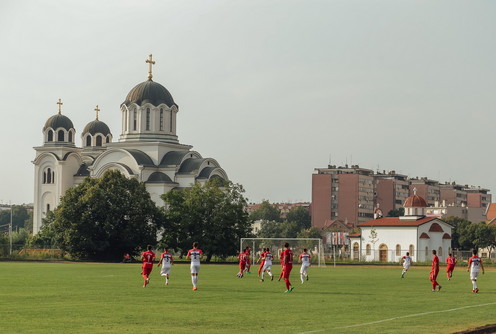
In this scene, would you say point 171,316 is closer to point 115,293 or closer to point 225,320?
point 225,320

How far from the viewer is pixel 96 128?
128 metres

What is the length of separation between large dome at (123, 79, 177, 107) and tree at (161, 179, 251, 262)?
83.4 feet

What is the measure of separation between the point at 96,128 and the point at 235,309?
106 m

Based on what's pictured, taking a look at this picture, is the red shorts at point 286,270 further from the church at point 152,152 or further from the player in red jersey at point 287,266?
the church at point 152,152

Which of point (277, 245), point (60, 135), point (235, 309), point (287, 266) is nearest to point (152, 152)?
point (60, 135)

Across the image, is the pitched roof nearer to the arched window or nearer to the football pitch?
the arched window

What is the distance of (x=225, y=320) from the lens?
2117 cm

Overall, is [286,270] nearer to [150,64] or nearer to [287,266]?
[287,266]

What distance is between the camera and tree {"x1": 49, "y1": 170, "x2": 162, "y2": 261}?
82938 millimetres

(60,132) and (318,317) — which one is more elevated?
(60,132)

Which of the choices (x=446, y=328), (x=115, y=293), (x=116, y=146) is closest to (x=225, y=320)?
(x=446, y=328)

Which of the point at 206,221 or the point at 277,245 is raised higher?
the point at 206,221

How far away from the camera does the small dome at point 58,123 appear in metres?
124

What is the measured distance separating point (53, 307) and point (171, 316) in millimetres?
3957
